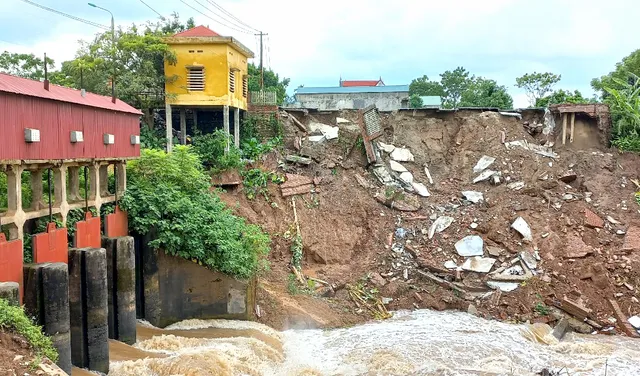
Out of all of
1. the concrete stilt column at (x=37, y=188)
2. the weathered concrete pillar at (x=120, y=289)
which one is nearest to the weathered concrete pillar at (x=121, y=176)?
the weathered concrete pillar at (x=120, y=289)

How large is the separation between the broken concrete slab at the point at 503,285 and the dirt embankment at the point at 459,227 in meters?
0.20

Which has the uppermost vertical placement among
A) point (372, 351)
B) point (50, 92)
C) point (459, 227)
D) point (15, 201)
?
point (50, 92)

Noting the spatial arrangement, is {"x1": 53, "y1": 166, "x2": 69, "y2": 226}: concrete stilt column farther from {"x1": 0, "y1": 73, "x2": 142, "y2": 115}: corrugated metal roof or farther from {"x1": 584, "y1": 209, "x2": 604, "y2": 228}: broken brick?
{"x1": 584, "y1": 209, "x2": 604, "y2": 228}: broken brick

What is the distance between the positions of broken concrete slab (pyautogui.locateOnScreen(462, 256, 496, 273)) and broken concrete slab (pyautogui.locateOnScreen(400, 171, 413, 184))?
548 cm

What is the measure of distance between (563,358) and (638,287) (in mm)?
5443

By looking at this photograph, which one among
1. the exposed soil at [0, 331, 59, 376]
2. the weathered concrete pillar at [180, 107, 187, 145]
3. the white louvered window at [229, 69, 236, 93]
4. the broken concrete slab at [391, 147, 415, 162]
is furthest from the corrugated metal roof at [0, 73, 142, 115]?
the broken concrete slab at [391, 147, 415, 162]

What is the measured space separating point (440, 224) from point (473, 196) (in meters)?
2.70

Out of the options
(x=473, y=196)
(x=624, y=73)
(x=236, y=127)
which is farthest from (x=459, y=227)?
(x=624, y=73)

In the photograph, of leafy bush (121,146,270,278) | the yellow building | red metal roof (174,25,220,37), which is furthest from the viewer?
red metal roof (174,25,220,37)

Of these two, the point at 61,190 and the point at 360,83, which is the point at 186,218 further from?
the point at 360,83

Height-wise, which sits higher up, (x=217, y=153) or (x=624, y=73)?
(x=624, y=73)

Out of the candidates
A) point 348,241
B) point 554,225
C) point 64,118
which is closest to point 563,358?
point 554,225

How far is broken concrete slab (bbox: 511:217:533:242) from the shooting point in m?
20.5

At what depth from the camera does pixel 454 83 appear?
6519cm
